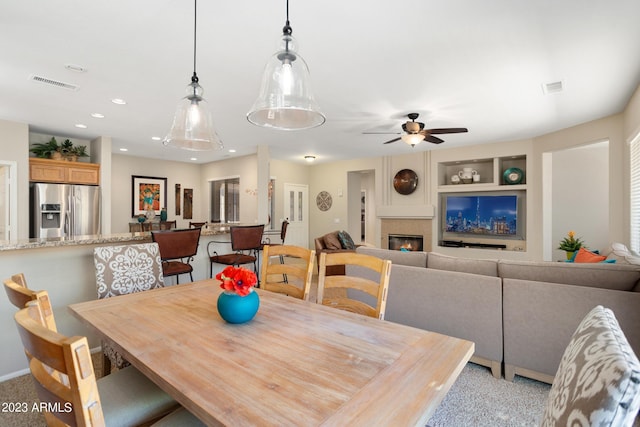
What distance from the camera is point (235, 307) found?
4.45 ft

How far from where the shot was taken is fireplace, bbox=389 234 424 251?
7.03 meters

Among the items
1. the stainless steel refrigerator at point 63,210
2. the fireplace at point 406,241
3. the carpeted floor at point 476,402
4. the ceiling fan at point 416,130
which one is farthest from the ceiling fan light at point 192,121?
the fireplace at point 406,241

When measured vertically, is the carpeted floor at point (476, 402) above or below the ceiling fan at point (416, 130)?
below

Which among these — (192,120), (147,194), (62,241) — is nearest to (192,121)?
(192,120)

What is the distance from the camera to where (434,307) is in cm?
256

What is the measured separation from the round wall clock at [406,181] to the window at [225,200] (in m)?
3.78

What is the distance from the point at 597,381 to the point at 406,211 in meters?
6.78

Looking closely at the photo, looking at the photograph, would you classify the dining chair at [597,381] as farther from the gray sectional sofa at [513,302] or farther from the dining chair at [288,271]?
the gray sectional sofa at [513,302]

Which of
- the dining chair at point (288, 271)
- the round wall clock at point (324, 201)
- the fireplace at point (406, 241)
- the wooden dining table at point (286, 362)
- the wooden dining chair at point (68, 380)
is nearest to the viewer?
the wooden dining chair at point (68, 380)

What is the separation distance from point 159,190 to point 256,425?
7951 millimetres

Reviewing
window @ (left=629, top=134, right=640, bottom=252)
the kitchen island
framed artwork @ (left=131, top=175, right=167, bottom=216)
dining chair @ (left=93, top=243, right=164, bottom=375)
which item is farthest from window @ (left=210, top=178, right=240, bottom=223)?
window @ (left=629, top=134, right=640, bottom=252)

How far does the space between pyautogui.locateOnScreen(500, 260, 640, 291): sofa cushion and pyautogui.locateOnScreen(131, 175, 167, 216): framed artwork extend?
24.5 ft

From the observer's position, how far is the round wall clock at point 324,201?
856cm

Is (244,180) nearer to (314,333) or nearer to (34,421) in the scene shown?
(34,421)
